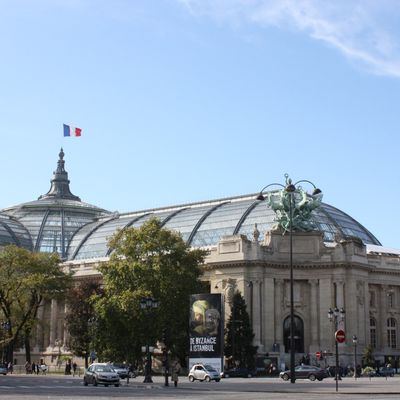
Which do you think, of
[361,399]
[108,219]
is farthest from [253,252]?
[361,399]

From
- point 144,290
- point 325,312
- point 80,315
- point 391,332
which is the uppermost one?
point 144,290

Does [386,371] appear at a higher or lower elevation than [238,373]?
higher

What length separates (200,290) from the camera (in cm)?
10506

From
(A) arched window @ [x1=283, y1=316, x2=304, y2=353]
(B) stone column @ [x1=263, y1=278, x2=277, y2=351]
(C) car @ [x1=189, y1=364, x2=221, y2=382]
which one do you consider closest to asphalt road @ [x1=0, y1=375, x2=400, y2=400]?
(C) car @ [x1=189, y1=364, x2=221, y2=382]

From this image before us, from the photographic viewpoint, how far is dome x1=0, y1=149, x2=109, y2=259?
167 metres

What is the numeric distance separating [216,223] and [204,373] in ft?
212

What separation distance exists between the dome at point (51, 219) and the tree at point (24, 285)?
154ft

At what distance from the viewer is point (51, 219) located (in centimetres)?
17325

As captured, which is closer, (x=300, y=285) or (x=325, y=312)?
(x=325, y=312)

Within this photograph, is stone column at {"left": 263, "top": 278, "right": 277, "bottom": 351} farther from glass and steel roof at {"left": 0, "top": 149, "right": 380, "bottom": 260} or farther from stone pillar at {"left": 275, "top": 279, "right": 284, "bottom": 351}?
glass and steel roof at {"left": 0, "top": 149, "right": 380, "bottom": 260}

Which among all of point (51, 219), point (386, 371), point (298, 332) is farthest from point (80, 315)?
point (51, 219)

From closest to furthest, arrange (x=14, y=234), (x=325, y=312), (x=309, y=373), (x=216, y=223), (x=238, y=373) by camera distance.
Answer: (x=309, y=373) < (x=238, y=373) < (x=325, y=312) < (x=216, y=223) < (x=14, y=234)

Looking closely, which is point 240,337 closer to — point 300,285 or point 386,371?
point 300,285

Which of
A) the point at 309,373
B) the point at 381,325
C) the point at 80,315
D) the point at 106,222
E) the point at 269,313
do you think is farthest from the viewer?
the point at 106,222
